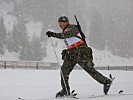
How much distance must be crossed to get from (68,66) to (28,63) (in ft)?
111

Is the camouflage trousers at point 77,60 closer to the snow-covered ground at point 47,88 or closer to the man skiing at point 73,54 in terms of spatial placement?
the man skiing at point 73,54

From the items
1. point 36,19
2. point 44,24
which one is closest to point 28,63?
point 44,24

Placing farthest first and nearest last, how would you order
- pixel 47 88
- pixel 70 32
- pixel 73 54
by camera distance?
pixel 47 88 < pixel 73 54 < pixel 70 32

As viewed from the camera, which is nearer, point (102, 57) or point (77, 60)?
point (77, 60)

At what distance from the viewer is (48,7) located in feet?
410

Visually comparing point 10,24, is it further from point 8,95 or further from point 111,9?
point 8,95

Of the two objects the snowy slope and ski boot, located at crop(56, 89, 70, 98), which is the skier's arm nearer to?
ski boot, located at crop(56, 89, 70, 98)

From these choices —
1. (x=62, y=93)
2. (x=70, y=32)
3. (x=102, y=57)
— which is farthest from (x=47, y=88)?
(x=102, y=57)

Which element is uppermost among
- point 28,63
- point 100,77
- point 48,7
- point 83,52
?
point 48,7

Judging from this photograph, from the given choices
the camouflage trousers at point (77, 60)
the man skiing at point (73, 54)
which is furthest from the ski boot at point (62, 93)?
the camouflage trousers at point (77, 60)

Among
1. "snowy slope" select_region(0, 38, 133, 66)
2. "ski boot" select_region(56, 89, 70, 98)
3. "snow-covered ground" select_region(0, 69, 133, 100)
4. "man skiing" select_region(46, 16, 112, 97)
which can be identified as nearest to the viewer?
"man skiing" select_region(46, 16, 112, 97)

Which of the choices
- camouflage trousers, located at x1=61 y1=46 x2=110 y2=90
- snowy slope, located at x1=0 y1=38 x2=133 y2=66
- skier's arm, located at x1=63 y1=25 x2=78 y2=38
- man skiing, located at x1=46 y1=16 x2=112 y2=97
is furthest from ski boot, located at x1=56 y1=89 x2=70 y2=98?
snowy slope, located at x1=0 y1=38 x2=133 y2=66

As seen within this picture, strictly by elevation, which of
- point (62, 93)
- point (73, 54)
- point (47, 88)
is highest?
point (73, 54)

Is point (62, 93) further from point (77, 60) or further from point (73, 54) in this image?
point (73, 54)
